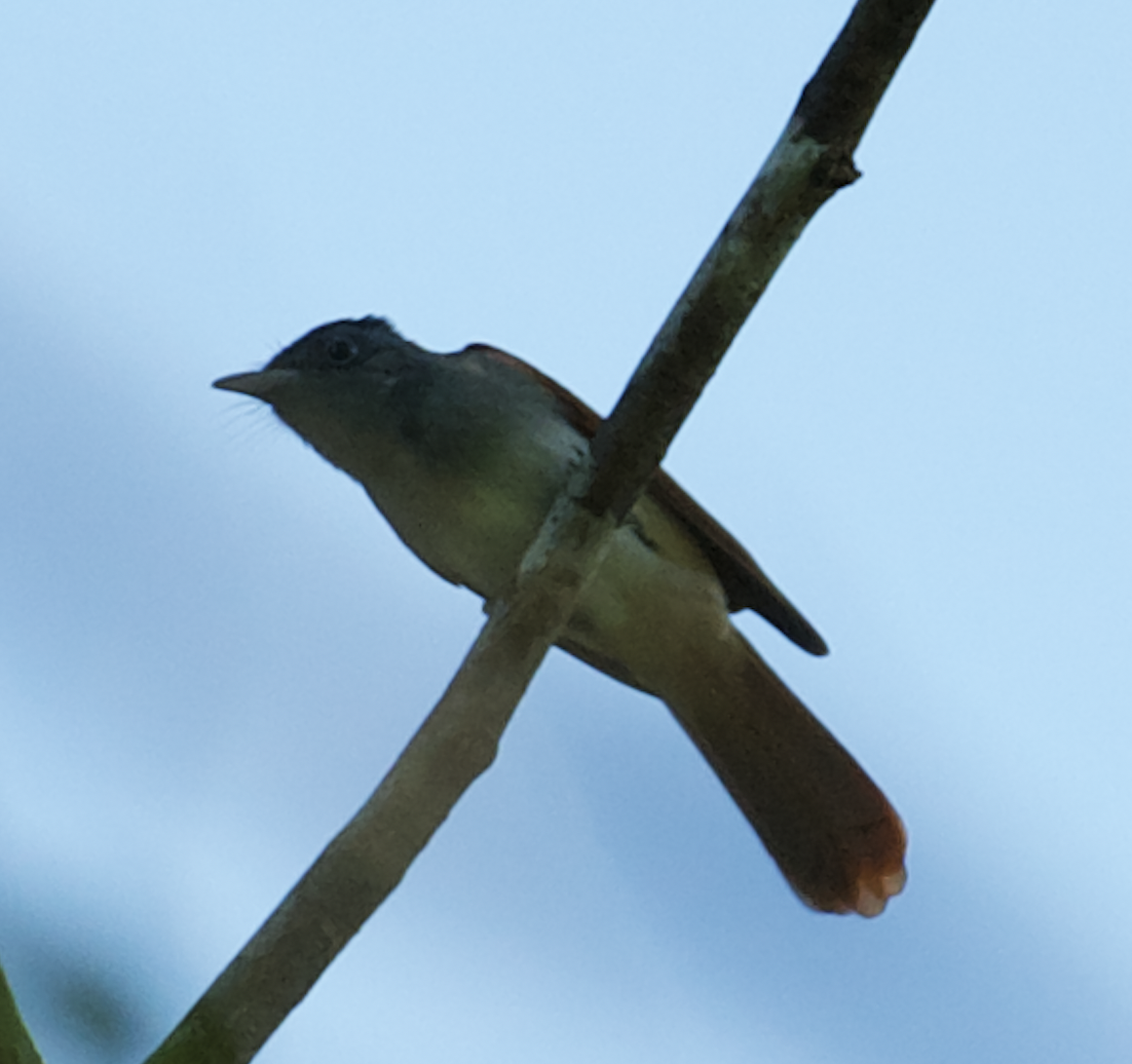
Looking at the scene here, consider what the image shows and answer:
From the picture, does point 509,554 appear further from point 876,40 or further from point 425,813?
point 876,40

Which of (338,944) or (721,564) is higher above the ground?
(721,564)

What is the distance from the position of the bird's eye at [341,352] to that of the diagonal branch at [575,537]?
1121 mm

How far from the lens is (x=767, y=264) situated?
2.30m

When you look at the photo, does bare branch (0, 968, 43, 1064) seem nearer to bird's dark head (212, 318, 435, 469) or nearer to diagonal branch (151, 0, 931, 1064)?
diagonal branch (151, 0, 931, 1064)

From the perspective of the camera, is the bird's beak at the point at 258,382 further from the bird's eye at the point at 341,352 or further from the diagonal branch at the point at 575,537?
the diagonal branch at the point at 575,537

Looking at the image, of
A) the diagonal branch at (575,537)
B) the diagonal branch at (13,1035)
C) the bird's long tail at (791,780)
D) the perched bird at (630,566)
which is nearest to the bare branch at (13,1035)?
the diagonal branch at (13,1035)

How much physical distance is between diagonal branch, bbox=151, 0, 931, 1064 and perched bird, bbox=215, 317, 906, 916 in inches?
25.6

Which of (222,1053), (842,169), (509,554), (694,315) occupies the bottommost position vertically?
(222,1053)

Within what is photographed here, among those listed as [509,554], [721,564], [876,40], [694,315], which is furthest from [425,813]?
[721,564]

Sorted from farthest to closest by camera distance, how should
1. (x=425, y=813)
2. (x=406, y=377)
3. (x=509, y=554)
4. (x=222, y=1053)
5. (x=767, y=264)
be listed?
(x=406, y=377), (x=509, y=554), (x=767, y=264), (x=425, y=813), (x=222, y=1053)

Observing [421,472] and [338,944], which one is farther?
[421,472]

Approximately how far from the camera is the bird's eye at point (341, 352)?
3494 mm

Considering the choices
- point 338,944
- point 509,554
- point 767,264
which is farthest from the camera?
point 509,554

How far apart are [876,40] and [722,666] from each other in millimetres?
1620
